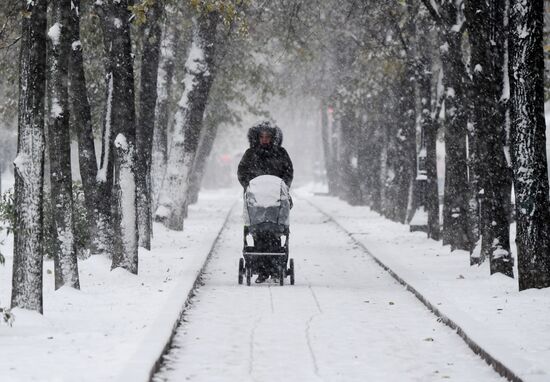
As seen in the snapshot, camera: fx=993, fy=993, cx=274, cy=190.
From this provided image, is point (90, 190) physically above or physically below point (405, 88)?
below

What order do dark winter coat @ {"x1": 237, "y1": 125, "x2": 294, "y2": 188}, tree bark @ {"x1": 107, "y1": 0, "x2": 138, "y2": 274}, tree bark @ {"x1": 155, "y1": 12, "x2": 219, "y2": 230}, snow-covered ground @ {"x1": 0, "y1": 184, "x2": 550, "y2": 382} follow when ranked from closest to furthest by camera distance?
snow-covered ground @ {"x1": 0, "y1": 184, "x2": 550, "y2": 382} < dark winter coat @ {"x1": 237, "y1": 125, "x2": 294, "y2": 188} < tree bark @ {"x1": 107, "y1": 0, "x2": 138, "y2": 274} < tree bark @ {"x1": 155, "y1": 12, "x2": 219, "y2": 230}

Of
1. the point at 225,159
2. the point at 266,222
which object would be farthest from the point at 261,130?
the point at 225,159

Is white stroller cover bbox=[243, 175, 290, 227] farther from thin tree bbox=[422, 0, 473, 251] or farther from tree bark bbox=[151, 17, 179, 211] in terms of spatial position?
tree bark bbox=[151, 17, 179, 211]

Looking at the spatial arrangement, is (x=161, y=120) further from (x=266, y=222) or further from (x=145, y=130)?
(x=266, y=222)

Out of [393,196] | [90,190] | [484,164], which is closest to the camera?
[484,164]

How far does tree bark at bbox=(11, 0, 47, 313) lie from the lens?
33.9 ft

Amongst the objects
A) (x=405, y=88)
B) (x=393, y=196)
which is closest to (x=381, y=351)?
(x=405, y=88)

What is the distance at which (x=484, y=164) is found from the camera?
49.4 feet

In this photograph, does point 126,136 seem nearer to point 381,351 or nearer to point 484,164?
point 484,164

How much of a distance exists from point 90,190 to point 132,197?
1541 millimetres

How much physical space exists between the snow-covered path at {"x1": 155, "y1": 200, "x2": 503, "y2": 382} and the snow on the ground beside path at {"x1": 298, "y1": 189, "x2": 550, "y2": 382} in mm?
259

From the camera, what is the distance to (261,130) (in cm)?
1511

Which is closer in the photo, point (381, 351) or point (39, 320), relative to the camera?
point (381, 351)

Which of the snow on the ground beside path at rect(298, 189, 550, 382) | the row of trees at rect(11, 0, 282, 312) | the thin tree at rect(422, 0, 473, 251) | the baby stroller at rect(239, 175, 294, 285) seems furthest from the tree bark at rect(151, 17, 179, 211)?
the baby stroller at rect(239, 175, 294, 285)
